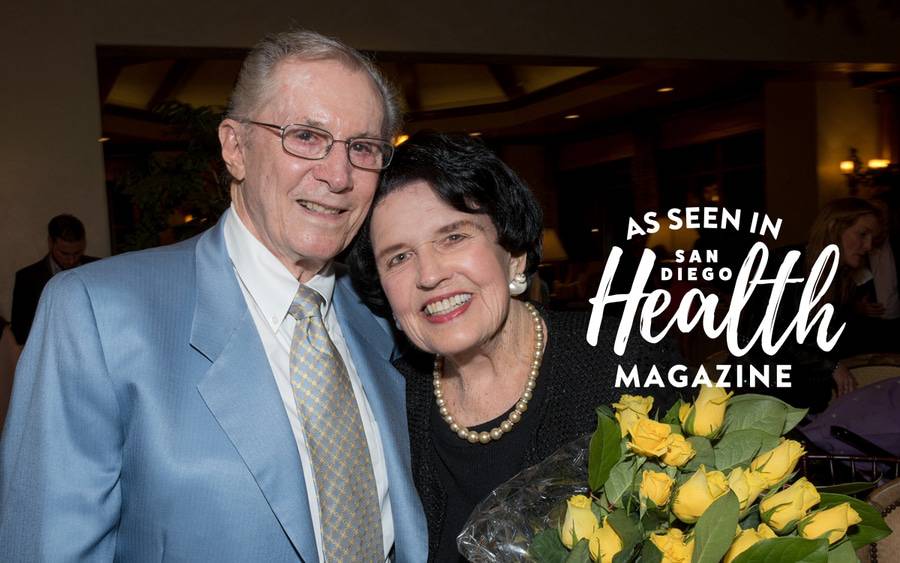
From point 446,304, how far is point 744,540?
86 centimetres

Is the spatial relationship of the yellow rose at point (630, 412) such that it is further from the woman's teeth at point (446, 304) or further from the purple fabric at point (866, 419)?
the purple fabric at point (866, 419)

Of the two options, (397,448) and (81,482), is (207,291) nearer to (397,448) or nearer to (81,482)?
(81,482)

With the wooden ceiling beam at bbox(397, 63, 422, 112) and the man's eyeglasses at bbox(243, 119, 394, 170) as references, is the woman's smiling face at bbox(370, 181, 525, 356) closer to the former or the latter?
the man's eyeglasses at bbox(243, 119, 394, 170)

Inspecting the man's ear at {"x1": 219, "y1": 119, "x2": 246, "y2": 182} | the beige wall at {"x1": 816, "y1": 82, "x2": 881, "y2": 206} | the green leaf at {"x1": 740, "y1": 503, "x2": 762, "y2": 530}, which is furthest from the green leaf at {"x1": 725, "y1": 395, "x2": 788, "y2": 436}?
the beige wall at {"x1": 816, "y1": 82, "x2": 881, "y2": 206}

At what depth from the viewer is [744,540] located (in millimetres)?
847

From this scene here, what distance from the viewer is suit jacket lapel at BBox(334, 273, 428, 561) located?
1.55 m

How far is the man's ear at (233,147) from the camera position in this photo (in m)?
1.58

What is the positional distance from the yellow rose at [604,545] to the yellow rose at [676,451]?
0.34 ft

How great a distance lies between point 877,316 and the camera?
4551mm

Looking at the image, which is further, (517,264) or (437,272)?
(517,264)

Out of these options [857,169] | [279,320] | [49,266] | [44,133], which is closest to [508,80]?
[857,169]

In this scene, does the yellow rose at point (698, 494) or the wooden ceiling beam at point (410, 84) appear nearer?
Answer: the yellow rose at point (698, 494)

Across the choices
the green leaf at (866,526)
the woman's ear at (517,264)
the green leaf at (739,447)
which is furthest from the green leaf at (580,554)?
the woman's ear at (517,264)

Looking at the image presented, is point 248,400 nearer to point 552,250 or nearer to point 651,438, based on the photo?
point 651,438
